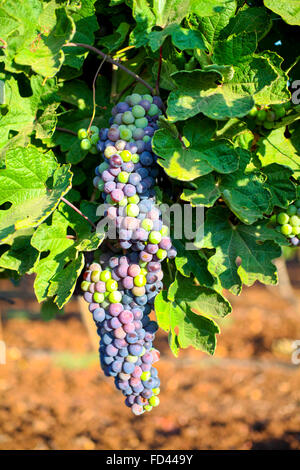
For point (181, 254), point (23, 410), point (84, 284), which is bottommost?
point (23, 410)

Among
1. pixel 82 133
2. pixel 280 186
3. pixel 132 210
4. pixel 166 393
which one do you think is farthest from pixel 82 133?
pixel 166 393

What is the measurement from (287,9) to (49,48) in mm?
476

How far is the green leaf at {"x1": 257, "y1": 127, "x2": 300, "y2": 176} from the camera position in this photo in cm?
100

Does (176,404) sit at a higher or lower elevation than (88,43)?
lower

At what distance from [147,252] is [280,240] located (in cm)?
28

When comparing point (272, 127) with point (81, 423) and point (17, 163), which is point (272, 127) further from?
point (81, 423)

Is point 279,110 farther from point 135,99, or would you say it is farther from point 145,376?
point 145,376

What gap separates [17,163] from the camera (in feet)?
3.15

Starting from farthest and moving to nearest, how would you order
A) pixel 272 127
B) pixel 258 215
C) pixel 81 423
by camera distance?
pixel 81 423 → pixel 272 127 → pixel 258 215

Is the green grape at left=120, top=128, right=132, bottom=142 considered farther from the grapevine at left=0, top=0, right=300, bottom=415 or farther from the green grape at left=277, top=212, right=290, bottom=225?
the green grape at left=277, top=212, right=290, bottom=225

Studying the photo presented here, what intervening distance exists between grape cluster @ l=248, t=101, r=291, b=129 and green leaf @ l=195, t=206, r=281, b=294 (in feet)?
0.72

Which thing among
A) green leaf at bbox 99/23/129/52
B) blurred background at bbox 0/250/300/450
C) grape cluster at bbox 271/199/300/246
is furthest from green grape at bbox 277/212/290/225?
blurred background at bbox 0/250/300/450

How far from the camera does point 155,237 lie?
36.1 inches
